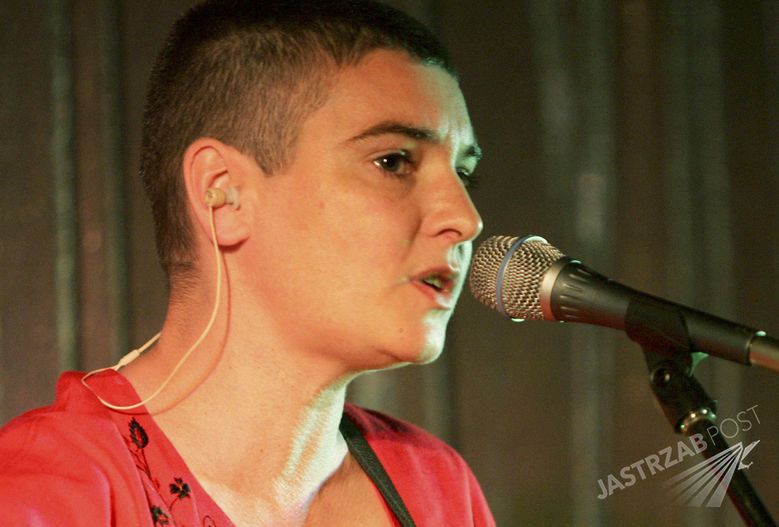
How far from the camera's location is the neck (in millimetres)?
1711

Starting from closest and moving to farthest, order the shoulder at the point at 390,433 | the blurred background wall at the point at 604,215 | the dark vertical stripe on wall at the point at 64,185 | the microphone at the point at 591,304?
1. the microphone at the point at 591,304
2. the shoulder at the point at 390,433
3. the dark vertical stripe on wall at the point at 64,185
4. the blurred background wall at the point at 604,215

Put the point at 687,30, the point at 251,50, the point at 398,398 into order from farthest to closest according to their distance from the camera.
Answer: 1. the point at 687,30
2. the point at 398,398
3. the point at 251,50

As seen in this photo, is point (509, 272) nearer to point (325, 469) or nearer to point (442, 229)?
point (442, 229)

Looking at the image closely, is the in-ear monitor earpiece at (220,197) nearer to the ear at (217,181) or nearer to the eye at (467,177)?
the ear at (217,181)

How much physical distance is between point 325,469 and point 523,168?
4.26 ft

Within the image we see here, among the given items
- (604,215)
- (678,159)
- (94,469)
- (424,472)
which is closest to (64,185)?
(94,469)

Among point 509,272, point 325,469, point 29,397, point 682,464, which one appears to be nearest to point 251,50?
point 509,272

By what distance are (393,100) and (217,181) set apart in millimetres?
363

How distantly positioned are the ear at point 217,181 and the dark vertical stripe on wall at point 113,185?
67 cm

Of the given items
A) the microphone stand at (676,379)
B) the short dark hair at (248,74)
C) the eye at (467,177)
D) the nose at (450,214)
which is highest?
the short dark hair at (248,74)

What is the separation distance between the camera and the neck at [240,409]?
171 centimetres

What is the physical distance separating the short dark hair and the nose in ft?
0.89

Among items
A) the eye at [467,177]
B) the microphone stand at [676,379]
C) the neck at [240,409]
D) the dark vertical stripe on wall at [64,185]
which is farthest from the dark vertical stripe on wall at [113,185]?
Answer: the microphone stand at [676,379]

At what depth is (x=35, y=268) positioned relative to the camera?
91.1 inches
